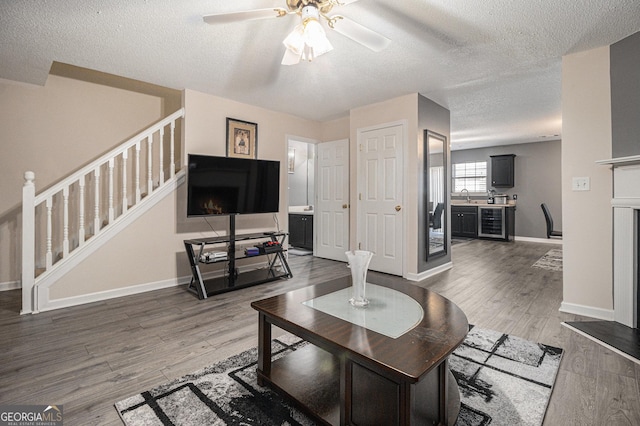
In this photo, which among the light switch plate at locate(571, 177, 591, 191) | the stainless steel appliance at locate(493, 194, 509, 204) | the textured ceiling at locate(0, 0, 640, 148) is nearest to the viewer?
the textured ceiling at locate(0, 0, 640, 148)

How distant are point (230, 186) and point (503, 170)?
23.8ft

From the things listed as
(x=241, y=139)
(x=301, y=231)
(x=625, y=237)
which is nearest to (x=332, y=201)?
(x=301, y=231)

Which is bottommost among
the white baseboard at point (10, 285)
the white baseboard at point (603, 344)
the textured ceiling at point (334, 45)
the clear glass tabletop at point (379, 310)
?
the white baseboard at point (603, 344)

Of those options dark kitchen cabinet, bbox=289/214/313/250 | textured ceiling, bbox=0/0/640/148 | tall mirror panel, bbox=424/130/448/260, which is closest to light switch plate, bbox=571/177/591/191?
textured ceiling, bbox=0/0/640/148

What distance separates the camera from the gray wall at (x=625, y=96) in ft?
8.24

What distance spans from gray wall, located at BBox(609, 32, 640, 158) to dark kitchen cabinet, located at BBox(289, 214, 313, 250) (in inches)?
175

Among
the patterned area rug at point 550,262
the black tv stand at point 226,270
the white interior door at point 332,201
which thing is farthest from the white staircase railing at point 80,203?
the patterned area rug at point 550,262

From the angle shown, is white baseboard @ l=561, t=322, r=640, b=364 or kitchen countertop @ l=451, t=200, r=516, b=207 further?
kitchen countertop @ l=451, t=200, r=516, b=207

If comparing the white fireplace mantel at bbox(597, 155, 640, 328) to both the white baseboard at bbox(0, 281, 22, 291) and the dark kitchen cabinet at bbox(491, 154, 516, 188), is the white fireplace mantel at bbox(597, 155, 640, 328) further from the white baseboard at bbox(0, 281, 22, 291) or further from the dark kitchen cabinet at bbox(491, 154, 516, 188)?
the white baseboard at bbox(0, 281, 22, 291)

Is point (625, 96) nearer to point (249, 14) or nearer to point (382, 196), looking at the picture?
point (382, 196)

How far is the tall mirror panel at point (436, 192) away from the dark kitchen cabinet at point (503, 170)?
169 inches

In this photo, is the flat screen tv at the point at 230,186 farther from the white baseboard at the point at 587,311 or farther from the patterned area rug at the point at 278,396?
the white baseboard at the point at 587,311

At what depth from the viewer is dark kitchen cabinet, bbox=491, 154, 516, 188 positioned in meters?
7.81

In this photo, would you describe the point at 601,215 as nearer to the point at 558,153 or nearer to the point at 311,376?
the point at 311,376
